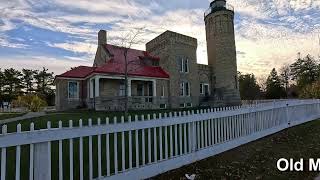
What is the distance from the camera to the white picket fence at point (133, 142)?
3553 mm

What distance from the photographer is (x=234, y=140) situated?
7.69 metres

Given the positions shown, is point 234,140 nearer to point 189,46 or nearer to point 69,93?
point 69,93

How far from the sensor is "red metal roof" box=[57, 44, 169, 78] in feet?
84.6

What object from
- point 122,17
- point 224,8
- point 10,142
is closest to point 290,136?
point 10,142

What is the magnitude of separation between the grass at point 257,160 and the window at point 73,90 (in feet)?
75.4

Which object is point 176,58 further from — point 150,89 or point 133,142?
point 133,142

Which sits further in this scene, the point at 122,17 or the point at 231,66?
the point at 231,66

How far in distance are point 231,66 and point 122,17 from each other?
20504 mm

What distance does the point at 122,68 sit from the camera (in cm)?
2681

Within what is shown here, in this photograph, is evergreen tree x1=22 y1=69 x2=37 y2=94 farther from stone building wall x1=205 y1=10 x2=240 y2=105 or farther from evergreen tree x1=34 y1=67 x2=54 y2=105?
stone building wall x1=205 y1=10 x2=240 y2=105

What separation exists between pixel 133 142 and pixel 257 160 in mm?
3068

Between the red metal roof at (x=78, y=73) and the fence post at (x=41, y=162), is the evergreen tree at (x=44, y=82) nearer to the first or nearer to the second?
the red metal roof at (x=78, y=73)

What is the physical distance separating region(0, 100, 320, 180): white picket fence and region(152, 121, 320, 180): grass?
0.93ft

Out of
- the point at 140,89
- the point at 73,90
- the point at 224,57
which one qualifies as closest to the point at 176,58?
the point at 140,89
